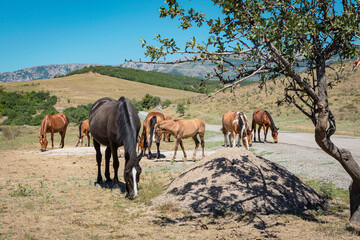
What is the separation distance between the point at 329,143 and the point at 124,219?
15.6 ft

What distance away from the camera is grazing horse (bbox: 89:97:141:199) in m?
7.57

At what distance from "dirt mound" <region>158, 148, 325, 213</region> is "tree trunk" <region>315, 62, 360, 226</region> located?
1203mm

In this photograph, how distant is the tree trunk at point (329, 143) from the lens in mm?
5291

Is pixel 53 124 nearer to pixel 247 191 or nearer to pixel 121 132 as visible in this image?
pixel 121 132

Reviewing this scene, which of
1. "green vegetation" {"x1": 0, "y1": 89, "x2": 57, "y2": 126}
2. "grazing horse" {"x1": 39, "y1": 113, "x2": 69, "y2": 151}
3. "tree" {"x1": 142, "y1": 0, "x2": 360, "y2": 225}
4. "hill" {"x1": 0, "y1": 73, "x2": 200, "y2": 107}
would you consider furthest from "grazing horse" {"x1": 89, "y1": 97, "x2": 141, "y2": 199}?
"hill" {"x1": 0, "y1": 73, "x2": 200, "y2": 107}

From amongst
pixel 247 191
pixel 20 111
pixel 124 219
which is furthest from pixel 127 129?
pixel 20 111

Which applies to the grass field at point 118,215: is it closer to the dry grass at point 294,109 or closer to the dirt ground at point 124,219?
the dirt ground at point 124,219

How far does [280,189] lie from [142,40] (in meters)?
5.24

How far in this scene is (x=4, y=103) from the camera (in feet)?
177

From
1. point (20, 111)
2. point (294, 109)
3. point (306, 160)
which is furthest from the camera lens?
point (20, 111)

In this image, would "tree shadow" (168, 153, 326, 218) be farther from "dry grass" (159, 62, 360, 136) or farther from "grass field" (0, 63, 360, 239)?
"dry grass" (159, 62, 360, 136)

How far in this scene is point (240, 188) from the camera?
23.7 ft

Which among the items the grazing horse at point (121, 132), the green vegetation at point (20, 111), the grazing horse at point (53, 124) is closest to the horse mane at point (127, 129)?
the grazing horse at point (121, 132)

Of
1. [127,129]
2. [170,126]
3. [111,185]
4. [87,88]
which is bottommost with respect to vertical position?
[111,185]
